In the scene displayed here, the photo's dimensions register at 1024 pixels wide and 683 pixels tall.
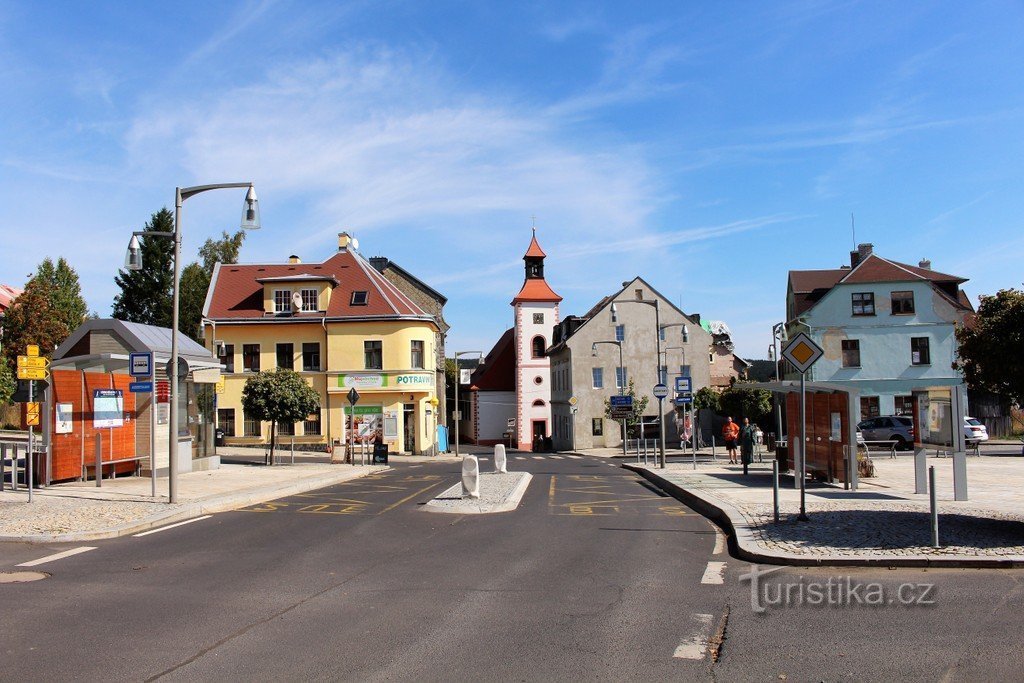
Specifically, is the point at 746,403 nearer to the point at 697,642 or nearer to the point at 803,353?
the point at 803,353

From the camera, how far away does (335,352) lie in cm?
4500

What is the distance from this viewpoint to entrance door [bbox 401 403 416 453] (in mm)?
44781

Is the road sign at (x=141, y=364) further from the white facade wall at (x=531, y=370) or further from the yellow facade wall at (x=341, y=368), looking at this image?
the white facade wall at (x=531, y=370)

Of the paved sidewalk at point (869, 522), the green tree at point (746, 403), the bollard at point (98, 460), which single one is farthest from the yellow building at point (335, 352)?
the paved sidewalk at point (869, 522)

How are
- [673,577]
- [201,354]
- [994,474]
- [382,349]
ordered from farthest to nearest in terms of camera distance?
[382,349] < [201,354] < [994,474] < [673,577]

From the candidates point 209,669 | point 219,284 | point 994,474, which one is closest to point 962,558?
point 209,669

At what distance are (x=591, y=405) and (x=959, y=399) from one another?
4769cm

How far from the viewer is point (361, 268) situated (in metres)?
48.4

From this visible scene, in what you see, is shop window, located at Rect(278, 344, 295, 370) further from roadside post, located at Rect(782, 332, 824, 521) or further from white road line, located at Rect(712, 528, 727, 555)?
roadside post, located at Rect(782, 332, 824, 521)

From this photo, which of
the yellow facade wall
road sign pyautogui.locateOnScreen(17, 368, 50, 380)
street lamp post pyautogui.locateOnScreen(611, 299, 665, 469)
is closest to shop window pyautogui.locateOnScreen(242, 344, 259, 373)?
the yellow facade wall

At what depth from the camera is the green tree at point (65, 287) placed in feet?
200

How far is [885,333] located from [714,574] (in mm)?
45336

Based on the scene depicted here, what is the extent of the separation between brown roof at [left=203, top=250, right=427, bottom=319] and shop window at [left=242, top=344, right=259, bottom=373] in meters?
1.69

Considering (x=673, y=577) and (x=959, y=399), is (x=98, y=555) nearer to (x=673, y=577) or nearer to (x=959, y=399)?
(x=673, y=577)
